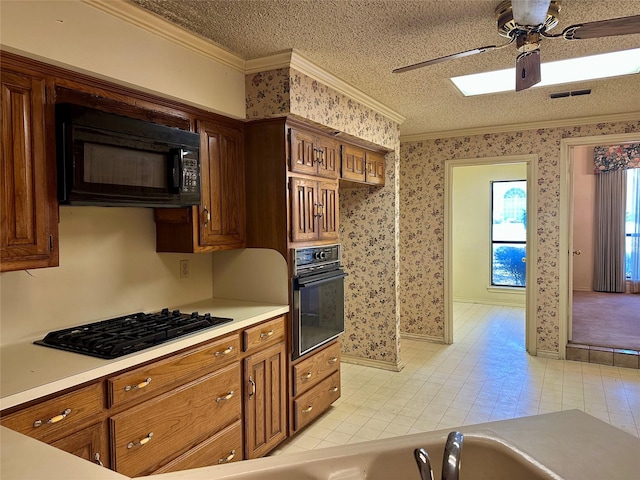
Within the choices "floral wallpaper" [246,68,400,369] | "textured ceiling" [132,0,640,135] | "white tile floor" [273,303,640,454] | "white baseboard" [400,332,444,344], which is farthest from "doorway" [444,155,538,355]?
"textured ceiling" [132,0,640,135]

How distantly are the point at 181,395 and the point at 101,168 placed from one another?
1.09m

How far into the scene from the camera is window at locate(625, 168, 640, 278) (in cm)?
708

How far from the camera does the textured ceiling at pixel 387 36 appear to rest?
2.00 metres

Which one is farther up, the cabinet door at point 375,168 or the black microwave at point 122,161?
the cabinet door at point 375,168

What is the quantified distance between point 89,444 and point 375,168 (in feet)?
10.1

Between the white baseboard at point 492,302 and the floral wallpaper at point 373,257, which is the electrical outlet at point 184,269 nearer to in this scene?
the floral wallpaper at point 373,257

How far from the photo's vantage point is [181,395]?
6.57 feet

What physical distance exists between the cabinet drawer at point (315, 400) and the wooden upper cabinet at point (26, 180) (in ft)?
5.87

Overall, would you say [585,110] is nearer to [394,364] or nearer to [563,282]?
[563,282]

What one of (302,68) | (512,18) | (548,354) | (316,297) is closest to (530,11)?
(512,18)

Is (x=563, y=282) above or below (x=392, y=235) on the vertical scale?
below

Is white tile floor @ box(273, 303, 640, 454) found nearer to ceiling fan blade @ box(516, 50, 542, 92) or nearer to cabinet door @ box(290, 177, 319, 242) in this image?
cabinet door @ box(290, 177, 319, 242)

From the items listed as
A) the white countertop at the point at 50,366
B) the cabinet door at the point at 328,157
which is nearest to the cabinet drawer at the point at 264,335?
the white countertop at the point at 50,366

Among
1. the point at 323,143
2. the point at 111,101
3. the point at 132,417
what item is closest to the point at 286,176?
the point at 323,143
